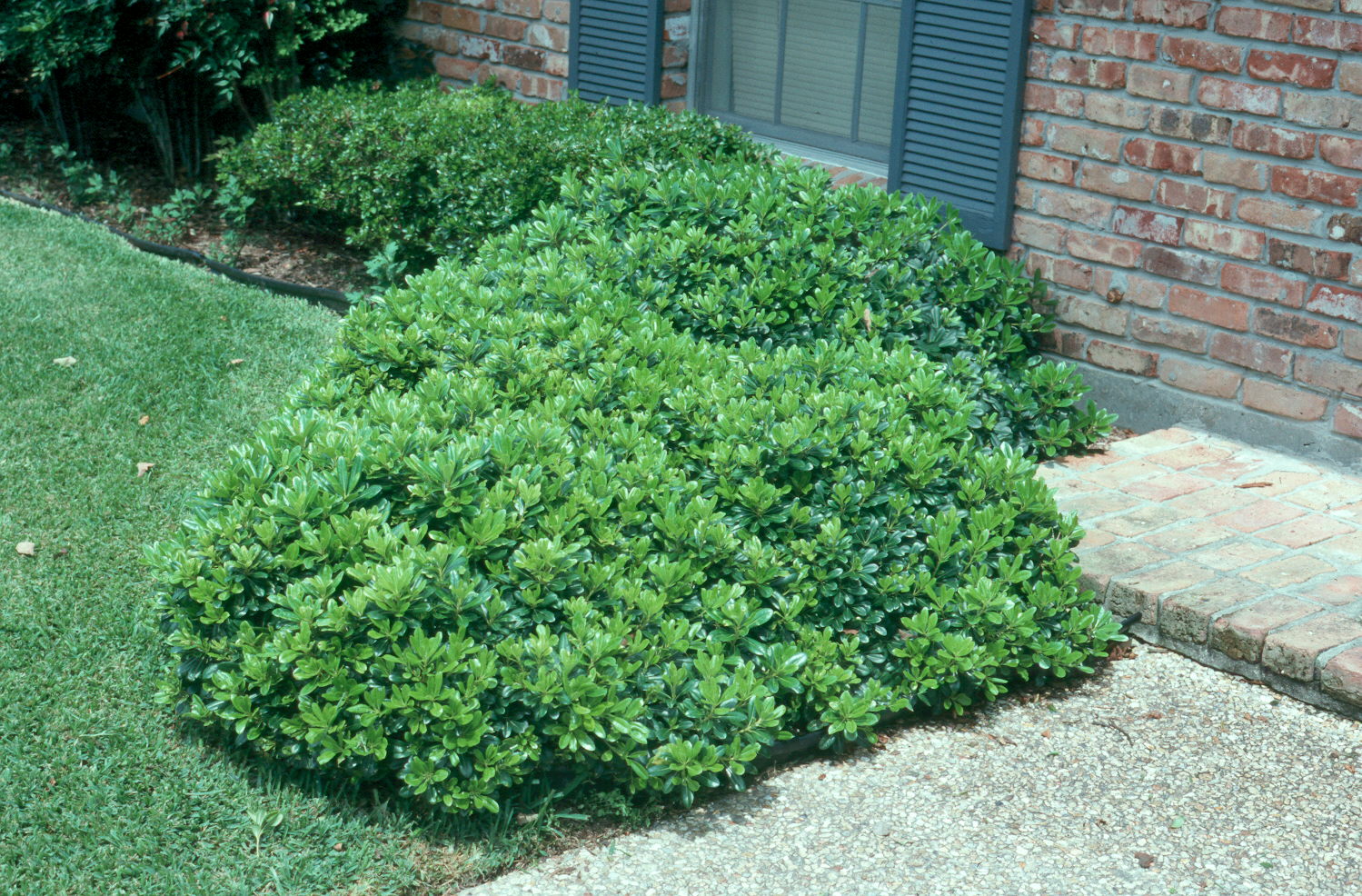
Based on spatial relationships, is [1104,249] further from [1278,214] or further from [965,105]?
[965,105]

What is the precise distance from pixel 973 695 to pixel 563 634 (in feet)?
4.01

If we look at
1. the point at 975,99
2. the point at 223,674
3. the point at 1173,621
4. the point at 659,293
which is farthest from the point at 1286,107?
the point at 223,674

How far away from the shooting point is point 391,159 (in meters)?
6.31

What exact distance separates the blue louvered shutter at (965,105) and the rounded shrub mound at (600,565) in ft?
4.87

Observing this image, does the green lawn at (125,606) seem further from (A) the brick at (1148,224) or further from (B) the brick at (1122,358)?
(A) the brick at (1148,224)

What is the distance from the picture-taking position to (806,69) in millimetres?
6492

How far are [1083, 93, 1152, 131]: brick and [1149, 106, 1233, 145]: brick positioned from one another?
41 millimetres

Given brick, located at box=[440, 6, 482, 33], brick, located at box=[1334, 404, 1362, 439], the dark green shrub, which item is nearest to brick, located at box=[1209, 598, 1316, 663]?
brick, located at box=[1334, 404, 1362, 439]

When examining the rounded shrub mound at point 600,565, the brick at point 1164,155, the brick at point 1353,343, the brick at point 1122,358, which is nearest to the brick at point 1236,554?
the rounded shrub mound at point 600,565

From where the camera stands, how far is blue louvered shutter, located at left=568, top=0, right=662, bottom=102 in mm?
6715

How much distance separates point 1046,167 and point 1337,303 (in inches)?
47.5

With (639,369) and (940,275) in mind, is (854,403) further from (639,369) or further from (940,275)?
(940,275)

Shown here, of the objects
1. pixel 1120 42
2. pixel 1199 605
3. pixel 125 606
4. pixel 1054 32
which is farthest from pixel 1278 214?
pixel 125 606

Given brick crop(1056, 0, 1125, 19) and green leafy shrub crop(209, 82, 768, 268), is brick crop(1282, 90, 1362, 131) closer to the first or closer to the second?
brick crop(1056, 0, 1125, 19)
